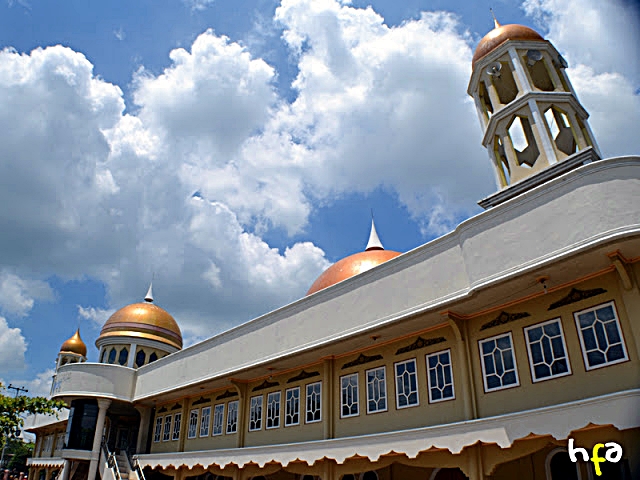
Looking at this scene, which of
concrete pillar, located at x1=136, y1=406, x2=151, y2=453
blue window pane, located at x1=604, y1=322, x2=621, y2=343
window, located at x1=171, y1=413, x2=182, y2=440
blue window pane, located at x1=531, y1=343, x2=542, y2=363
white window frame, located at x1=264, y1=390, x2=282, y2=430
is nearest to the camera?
blue window pane, located at x1=604, y1=322, x2=621, y2=343

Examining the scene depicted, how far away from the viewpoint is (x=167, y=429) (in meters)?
21.2

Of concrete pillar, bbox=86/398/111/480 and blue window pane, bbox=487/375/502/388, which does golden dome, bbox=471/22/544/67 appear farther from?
concrete pillar, bbox=86/398/111/480

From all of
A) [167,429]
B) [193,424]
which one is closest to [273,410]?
[193,424]

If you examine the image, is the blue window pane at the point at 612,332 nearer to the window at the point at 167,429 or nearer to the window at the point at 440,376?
the window at the point at 440,376

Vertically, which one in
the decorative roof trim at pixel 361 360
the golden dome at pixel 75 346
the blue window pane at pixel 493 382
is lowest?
the blue window pane at pixel 493 382

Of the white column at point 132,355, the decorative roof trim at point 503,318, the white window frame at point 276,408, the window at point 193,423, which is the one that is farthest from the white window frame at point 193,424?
the decorative roof trim at point 503,318

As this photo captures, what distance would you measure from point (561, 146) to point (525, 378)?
9.59 m

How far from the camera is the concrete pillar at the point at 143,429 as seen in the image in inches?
874

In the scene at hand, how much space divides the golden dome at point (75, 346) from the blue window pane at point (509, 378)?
146 feet

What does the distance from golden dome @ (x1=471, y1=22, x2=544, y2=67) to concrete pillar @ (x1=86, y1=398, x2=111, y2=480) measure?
68.2ft

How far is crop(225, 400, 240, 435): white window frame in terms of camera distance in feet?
56.9

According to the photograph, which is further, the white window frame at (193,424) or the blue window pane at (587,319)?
the white window frame at (193,424)

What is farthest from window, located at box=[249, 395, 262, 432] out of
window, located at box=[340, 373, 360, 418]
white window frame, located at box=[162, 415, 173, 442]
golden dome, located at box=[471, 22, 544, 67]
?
golden dome, located at box=[471, 22, 544, 67]

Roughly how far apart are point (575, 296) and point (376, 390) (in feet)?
17.8
